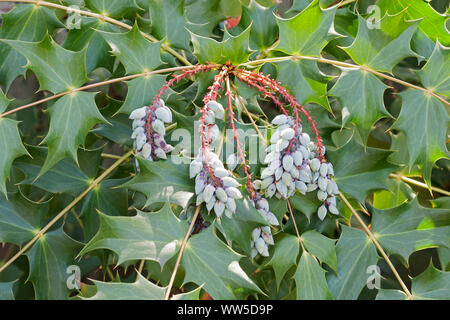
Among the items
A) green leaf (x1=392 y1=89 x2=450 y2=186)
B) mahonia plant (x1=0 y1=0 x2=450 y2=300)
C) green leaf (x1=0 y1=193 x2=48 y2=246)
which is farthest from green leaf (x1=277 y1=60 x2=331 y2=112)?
green leaf (x1=0 y1=193 x2=48 y2=246)

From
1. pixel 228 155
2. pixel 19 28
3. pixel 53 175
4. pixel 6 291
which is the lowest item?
pixel 6 291

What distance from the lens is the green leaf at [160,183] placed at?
2.53ft

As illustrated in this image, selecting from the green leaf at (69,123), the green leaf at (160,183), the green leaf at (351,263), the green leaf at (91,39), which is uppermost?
the green leaf at (91,39)

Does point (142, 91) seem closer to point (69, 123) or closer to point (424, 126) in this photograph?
point (69, 123)

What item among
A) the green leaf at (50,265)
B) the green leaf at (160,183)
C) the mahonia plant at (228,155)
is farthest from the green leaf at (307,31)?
the green leaf at (50,265)

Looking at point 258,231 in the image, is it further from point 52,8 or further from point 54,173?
point 52,8

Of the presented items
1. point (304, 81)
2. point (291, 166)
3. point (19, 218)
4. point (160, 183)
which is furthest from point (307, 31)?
point (19, 218)

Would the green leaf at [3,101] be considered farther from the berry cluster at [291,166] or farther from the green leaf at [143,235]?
the berry cluster at [291,166]

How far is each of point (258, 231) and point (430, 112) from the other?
39 centimetres

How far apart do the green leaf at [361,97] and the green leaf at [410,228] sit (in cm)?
16

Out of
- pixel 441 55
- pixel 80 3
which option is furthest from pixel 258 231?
pixel 80 3

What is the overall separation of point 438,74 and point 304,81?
252mm

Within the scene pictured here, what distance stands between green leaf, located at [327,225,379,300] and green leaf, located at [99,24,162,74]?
0.45 metres

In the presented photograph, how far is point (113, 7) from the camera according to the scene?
97 centimetres
